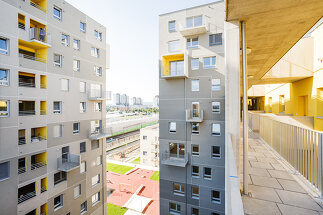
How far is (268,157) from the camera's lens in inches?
188

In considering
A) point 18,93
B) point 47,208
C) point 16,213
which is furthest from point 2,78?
point 47,208

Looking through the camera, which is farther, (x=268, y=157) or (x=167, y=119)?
(x=167, y=119)

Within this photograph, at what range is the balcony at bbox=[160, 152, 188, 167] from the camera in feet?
35.3

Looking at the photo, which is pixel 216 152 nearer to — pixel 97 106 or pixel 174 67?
pixel 174 67

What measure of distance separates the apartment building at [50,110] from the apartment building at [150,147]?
1105 centimetres

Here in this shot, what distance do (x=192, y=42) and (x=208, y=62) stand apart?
2.03 meters

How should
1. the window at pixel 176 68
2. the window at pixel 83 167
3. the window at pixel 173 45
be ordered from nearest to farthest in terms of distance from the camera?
the window at pixel 176 68 < the window at pixel 83 167 < the window at pixel 173 45

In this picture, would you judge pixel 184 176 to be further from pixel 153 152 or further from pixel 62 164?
pixel 153 152

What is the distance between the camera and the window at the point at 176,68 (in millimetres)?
11153

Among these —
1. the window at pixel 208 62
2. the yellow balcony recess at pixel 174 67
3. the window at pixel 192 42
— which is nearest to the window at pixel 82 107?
the yellow balcony recess at pixel 174 67

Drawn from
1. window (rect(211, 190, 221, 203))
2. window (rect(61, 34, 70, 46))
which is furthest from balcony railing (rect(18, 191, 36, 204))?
window (rect(211, 190, 221, 203))

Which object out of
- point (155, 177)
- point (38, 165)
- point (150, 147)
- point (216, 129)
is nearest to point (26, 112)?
point (38, 165)

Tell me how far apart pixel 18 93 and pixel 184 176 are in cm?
1134

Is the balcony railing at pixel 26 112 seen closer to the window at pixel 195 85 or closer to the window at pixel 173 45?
the window at pixel 173 45
